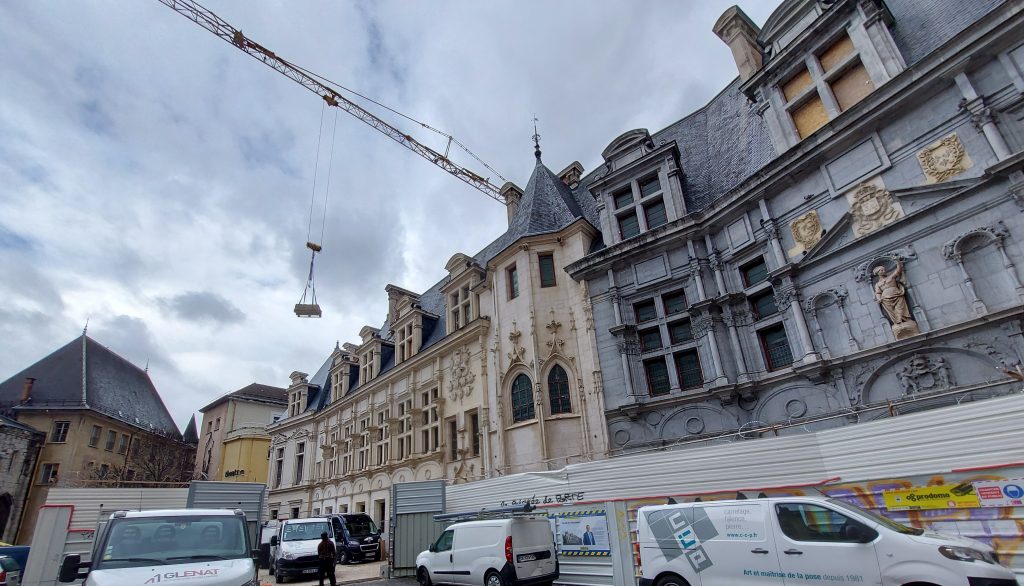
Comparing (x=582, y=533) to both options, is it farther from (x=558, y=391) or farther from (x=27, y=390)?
(x=27, y=390)

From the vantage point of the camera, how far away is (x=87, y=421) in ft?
129

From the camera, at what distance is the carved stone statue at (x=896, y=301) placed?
A: 11.5m

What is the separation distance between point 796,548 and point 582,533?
5492 mm

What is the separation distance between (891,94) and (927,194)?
107 inches

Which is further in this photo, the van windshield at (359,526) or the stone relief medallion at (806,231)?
the van windshield at (359,526)

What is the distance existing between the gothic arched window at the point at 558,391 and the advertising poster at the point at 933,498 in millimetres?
10689

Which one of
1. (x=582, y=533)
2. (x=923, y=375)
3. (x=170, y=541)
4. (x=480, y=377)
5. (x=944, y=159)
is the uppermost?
(x=944, y=159)

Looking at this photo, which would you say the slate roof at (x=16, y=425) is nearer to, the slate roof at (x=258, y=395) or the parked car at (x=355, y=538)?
the slate roof at (x=258, y=395)

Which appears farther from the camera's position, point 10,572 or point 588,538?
point 10,572

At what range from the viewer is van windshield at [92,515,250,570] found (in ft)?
21.5

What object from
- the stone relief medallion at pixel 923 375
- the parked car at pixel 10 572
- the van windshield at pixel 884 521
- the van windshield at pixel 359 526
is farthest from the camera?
the van windshield at pixel 359 526

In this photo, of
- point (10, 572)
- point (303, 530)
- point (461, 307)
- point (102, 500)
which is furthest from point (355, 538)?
point (461, 307)

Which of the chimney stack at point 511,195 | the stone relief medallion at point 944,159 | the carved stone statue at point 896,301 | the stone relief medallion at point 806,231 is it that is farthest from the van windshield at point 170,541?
the chimney stack at point 511,195

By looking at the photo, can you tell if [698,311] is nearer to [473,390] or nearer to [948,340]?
[948,340]
